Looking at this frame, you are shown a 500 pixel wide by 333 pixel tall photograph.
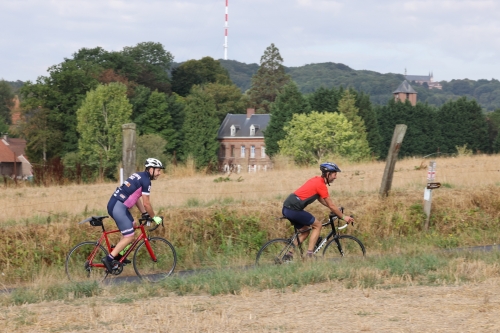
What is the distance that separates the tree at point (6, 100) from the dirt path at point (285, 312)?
6080 inches

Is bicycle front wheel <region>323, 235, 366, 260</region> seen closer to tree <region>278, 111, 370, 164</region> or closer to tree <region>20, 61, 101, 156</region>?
tree <region>278, 111, 370, 164</region>

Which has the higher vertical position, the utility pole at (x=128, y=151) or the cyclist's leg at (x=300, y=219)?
the utility pole at (x=128, y=151)

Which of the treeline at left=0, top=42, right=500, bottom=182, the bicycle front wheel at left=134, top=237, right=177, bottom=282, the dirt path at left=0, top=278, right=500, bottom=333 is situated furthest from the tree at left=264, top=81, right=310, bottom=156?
the dirt path at left=0, top=278, right=500, bottom=333

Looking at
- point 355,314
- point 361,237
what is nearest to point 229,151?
point 361,237

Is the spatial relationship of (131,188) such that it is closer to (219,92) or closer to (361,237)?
(361,237)

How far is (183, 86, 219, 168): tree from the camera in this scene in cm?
10056

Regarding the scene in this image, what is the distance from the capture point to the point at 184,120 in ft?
326

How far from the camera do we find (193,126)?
103m

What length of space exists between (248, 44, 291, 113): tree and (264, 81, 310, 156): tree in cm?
4405

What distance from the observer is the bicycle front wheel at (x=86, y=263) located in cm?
1271

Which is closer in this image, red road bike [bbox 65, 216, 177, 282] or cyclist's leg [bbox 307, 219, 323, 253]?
red road bike [bbox 65, 216, 177, 282]

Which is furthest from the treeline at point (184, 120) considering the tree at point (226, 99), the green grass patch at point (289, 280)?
the green grass patch at point (289, 280)

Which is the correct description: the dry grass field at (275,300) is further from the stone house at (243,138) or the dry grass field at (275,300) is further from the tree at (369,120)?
the stone house at (243,138)

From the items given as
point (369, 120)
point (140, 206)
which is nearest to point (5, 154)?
point (369, 120)
